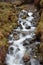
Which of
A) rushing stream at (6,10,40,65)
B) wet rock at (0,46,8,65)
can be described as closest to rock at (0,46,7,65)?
wet rock at (0,46,8,65)

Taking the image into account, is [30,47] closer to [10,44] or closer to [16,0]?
[10,44]

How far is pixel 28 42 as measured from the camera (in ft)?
46.6

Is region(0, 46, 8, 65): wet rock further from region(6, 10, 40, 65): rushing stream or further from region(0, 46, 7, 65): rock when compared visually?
region(6, 10, 40, 65): rushing stream

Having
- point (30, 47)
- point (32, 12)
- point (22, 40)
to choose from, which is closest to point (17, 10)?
point (32, 12)

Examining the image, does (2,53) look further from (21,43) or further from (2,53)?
(21,43)

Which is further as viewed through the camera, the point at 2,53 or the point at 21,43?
the point at 21,43

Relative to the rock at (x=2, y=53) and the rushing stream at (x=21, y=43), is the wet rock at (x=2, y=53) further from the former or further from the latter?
the rushing stream at (x=21, y=43)

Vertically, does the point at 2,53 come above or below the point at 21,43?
below

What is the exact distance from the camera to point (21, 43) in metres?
14.5

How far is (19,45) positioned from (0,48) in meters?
1.70

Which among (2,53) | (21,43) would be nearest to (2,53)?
(2,53)

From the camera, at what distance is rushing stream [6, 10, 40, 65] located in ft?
42.1

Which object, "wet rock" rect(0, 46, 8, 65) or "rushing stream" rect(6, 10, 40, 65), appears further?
"rushing stream" rect(6, 10, 40, 65)

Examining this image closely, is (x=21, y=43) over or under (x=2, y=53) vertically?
over
